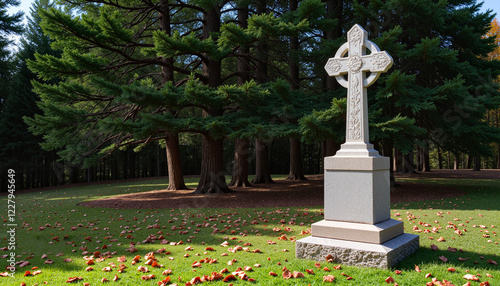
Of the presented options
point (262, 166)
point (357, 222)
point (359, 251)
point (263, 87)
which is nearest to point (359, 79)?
point (357, 222)

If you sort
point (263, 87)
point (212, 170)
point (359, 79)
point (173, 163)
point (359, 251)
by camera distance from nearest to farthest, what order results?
point (359, 251) < point (359, 79) < point (263, 87) < point (212, 170) < point (173, 163)

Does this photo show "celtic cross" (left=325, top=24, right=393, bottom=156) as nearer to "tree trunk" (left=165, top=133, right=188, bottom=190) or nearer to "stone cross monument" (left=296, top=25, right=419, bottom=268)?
"stone cross monument" (left=296, top=25, right=419, bottom=268)

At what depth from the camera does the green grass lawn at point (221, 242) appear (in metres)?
3.85

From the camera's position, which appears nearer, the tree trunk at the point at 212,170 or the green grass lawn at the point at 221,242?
the green grass lawn at the point at 221,242

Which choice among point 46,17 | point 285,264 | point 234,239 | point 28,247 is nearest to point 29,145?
point 46,17

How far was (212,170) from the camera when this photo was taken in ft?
41.7

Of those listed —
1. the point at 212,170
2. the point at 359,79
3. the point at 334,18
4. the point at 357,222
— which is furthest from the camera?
the point at 334,18

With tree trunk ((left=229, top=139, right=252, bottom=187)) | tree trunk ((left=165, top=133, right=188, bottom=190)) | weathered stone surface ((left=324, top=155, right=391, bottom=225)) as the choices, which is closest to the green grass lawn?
weathered stone surface ((left=324, top=155, right=391, bottom=225))

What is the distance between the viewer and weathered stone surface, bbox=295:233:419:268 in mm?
4055

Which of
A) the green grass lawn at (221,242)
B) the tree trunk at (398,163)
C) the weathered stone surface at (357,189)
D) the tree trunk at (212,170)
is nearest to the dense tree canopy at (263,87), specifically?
the tree trunk at (212,170)

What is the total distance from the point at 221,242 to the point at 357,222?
7.50 ft

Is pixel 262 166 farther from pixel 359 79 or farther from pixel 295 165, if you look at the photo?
pixel 359 79

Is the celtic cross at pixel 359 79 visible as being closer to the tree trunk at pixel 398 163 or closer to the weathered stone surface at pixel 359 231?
the weathered stone surface at pixel 359 231

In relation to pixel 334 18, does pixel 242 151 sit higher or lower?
lower
